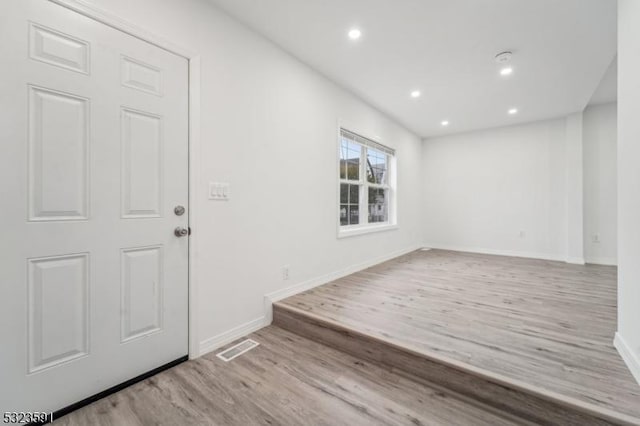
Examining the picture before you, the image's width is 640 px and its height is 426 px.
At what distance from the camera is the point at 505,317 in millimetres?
2305

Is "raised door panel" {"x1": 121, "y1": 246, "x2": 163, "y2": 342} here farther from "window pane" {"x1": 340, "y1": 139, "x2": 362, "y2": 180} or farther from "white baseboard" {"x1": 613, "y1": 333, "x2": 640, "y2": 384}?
"white baseboard" {"x1": 613, "y1": 333, "x2": 640, "y2": 384}

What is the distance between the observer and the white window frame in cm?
359

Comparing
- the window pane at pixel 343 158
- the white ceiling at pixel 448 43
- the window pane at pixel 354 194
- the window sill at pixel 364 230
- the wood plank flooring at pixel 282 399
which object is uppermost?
the white ceiling at pixel 448 43

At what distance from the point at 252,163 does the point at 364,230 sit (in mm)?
2165

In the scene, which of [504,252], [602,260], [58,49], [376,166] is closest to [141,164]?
[58,49]

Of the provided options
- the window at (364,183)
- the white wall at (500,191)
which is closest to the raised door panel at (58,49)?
the window at (364,183)

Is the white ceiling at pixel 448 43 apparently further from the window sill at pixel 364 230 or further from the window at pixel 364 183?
the window sill at pixel 364 230

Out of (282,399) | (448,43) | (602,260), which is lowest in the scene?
(282,399)

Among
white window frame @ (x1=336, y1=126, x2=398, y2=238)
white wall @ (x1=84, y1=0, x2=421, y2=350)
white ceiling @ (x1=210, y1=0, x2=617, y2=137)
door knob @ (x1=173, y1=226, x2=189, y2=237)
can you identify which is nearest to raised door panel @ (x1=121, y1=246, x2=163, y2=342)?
door knob @ (x1=173, y1=226, x2=189, y2=237)

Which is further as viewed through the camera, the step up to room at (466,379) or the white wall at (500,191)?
the white wall at (500,191)

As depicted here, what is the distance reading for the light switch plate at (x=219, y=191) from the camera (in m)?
2.05

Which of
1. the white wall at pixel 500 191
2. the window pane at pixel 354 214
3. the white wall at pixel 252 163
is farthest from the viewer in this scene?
the white wall at pixel 500 191

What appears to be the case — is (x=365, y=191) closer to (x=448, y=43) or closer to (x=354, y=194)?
(x=354, y=194)

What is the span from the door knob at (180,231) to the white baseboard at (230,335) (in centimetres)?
81
